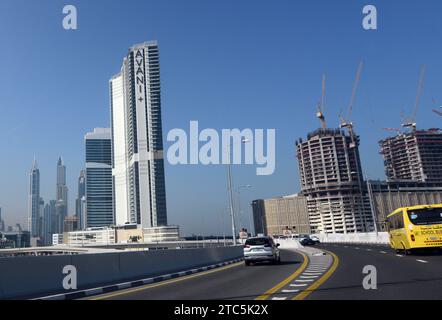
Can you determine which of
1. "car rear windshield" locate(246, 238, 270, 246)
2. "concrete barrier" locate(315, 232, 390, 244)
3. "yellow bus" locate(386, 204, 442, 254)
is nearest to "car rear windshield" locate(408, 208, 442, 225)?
"yellow bus" locate(386, 204, 442, 254)

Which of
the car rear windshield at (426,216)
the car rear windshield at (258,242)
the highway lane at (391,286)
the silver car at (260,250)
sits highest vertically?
the car rear windshield at (426,216)

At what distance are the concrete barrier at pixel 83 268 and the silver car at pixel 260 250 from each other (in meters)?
3.56

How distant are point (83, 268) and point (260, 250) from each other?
1119 centimetres

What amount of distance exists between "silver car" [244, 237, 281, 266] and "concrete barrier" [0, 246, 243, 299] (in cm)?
356

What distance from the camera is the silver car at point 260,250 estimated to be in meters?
24.1

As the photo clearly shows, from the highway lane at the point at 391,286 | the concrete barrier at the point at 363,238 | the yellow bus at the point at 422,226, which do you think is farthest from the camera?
the concrete barrier at the point at 363,238

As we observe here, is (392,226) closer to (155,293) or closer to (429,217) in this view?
(429,217)

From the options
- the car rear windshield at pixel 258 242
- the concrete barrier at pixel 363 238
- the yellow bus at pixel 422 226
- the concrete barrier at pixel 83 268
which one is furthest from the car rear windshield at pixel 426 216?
the concrete barrier at pixel 363 238

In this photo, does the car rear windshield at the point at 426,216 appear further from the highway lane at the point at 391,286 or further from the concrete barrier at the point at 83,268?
the concrete barrier at the point at 83,268

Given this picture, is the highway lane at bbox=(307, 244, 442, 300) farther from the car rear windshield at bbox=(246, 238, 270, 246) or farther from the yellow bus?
the car rear windshield at bbox=(246, 238, 270, 246)

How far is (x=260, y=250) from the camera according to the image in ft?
79.3

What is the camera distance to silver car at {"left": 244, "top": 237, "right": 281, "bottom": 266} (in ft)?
79.0

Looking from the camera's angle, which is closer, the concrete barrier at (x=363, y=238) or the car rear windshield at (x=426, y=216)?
the car rear windshield at (x=426, y=216)
